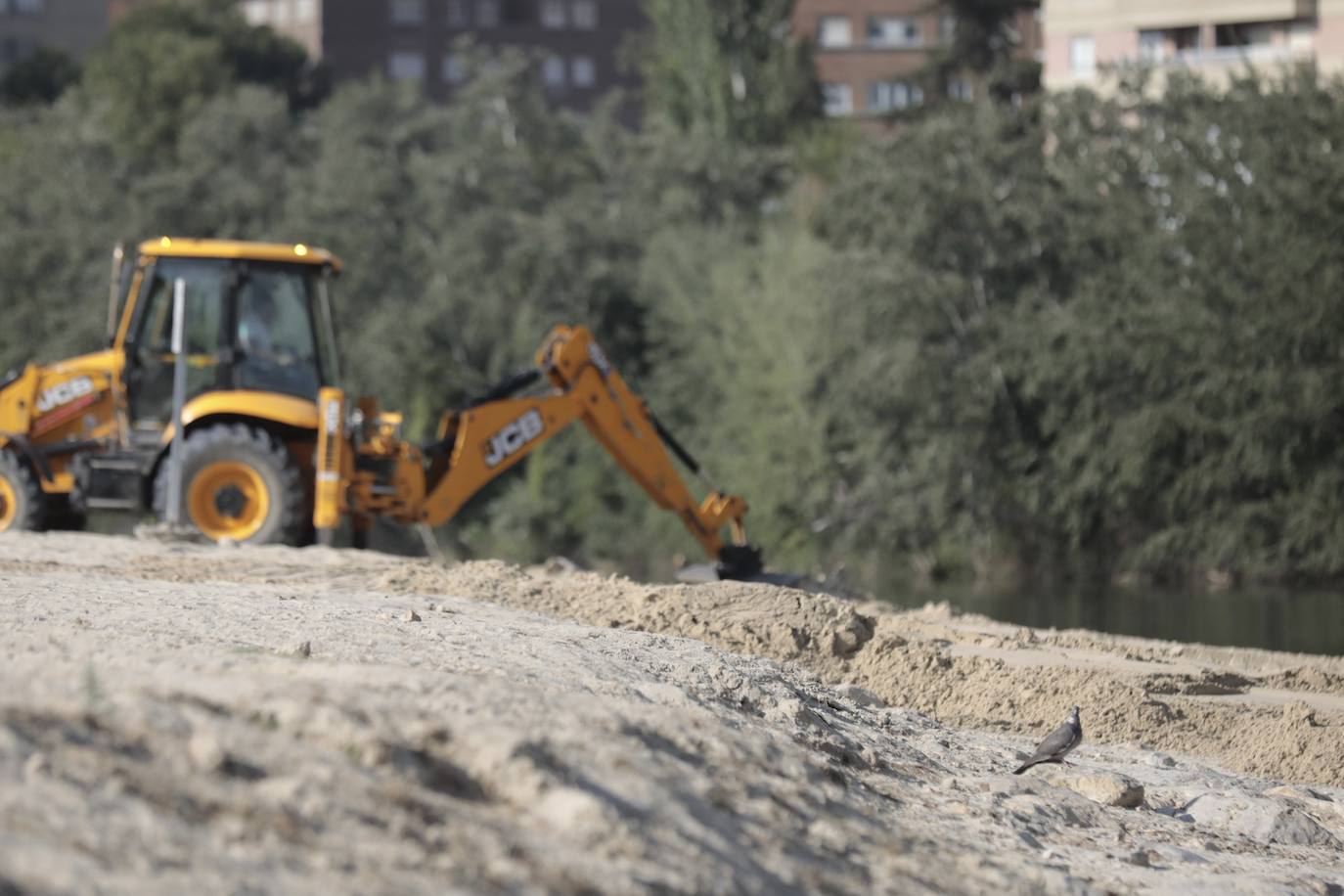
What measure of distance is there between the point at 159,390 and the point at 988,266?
22.5 metres

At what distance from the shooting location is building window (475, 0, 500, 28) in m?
86.8

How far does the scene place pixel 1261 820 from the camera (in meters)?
10.6

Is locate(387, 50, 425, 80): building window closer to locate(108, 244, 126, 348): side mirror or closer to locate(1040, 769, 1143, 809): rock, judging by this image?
locate(108, 244, 126, 348): side mirror

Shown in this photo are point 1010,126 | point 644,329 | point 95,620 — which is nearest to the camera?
point 95,620

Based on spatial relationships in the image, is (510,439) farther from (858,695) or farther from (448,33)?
Result: (448,33)

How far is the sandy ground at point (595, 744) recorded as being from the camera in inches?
258

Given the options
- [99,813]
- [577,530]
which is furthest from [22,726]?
[577,530]

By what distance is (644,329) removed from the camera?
4709cm

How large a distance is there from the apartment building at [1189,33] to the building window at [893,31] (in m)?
25.2

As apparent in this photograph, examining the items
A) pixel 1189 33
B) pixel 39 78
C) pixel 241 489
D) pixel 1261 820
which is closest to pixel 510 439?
pixel 241 489

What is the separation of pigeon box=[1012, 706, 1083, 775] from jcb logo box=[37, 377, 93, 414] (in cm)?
1118

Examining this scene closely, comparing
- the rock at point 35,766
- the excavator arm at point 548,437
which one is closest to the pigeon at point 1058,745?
the rock at point 35,766

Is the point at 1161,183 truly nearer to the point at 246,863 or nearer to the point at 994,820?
the point at 994,820

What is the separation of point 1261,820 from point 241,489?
34.5ft
